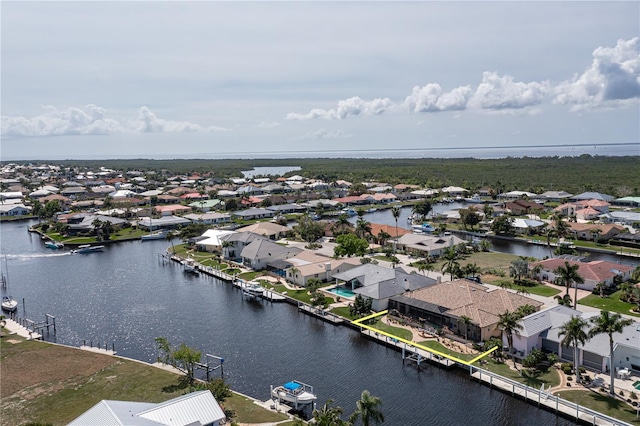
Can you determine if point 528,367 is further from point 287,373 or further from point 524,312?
point 287,373

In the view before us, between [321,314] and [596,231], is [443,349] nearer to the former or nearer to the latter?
[321,314]

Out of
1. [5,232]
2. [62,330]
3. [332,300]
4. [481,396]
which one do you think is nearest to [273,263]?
[332,300]

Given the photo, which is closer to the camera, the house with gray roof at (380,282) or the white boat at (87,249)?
the house with gray roof at (380,282)

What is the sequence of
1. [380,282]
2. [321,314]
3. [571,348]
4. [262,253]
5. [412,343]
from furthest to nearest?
[262,253], [380,282], [321,314], [412,343], [571,348]

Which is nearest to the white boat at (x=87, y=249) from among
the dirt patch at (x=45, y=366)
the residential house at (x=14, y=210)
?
the dirt patch at (x=45, y=366)

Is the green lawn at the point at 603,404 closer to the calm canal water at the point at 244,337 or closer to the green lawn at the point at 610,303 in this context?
the calm canal water at the point at 244,337

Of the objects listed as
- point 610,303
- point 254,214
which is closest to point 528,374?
point 610,303

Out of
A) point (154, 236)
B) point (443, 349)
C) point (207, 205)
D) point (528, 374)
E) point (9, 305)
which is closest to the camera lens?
point (528, 374)
